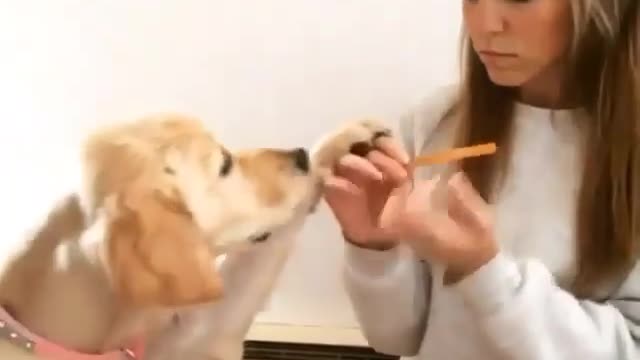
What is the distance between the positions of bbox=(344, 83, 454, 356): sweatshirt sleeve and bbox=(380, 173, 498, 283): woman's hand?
0.14 metres

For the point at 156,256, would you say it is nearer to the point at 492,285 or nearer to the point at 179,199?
the point at 179,199

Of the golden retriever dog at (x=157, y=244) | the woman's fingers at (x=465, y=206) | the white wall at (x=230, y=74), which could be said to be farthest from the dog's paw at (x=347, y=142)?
the white wall at (x=230, y=74)

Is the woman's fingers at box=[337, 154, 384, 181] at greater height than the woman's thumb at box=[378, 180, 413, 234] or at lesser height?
greater

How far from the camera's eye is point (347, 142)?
109 centimetres

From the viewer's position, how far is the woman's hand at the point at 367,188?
3.58 feet

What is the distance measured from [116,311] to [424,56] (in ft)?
2.14

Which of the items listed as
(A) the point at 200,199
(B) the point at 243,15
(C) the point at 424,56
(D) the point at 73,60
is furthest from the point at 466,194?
(D) the point at 73,60

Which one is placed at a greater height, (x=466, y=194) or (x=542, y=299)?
(x=466, y=194)

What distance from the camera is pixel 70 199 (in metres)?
0.99

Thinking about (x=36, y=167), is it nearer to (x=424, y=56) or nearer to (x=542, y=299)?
(x=424, y=56)

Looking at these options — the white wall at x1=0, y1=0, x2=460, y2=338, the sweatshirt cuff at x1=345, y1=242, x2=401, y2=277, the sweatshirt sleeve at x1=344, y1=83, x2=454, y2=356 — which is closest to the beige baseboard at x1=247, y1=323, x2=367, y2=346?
the white wall at x1=0, y1=0, x2=460, y2=338

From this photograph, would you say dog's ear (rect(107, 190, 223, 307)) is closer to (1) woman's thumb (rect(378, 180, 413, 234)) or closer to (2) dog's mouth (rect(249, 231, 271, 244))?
(2) dog's mouth (rect(249, 231, 271, 244))

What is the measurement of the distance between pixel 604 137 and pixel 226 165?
1.36ft

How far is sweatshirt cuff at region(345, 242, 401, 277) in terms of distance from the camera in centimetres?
121
